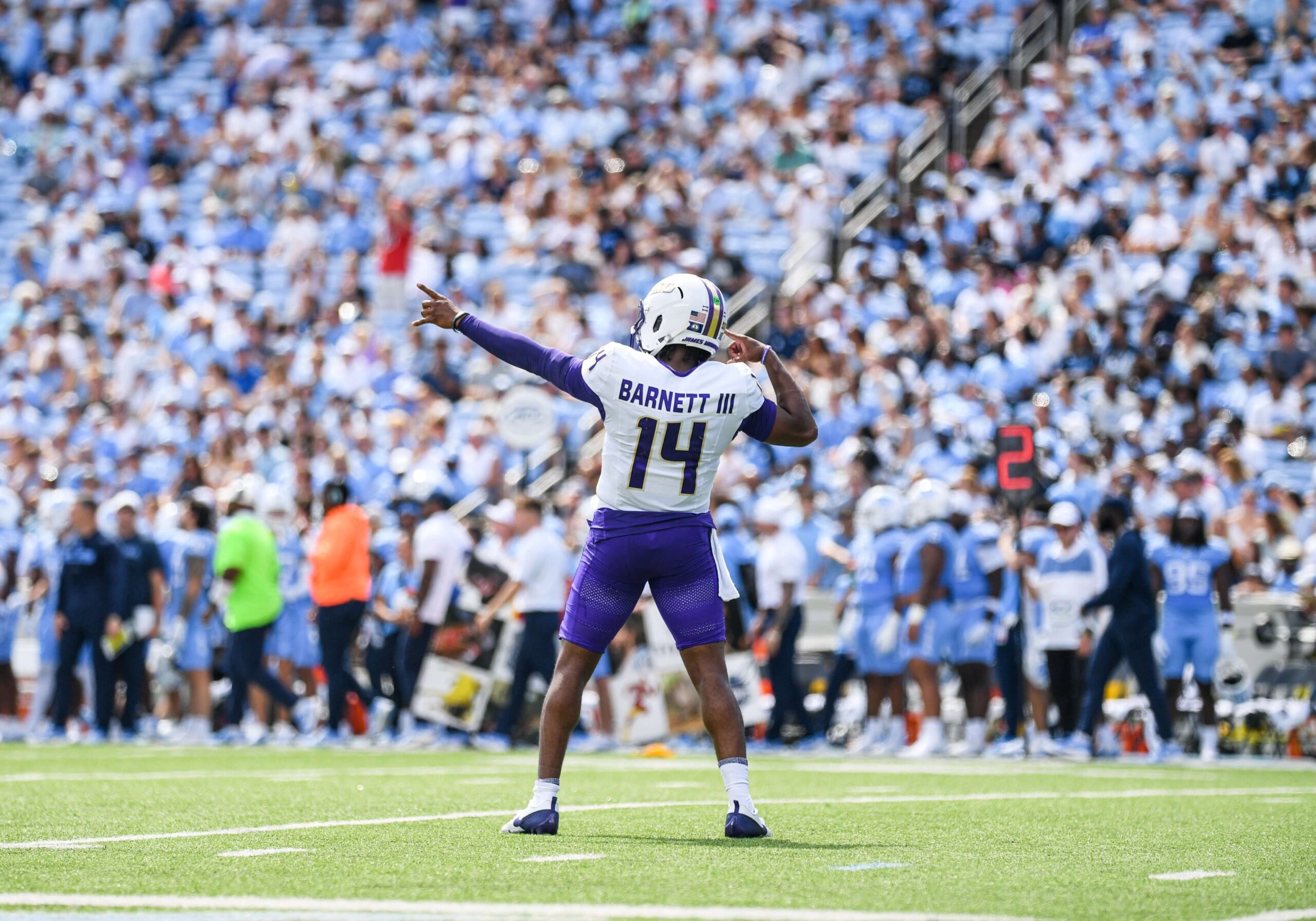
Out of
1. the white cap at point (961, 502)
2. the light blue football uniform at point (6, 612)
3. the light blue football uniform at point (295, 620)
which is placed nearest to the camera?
the white cap at point (961, 502)

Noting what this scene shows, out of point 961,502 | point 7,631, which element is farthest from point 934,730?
point 7,631

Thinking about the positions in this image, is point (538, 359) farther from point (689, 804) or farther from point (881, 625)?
point (881, 625)

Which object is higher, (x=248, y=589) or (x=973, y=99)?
(x=973, y=99)

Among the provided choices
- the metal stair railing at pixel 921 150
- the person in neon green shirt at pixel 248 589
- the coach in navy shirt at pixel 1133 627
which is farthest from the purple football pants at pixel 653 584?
the metal stair railing at pixel 921 150

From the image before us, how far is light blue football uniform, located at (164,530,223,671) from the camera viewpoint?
52.9 feet

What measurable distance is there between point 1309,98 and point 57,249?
49.8ft

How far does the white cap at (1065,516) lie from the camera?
1498 centimetres

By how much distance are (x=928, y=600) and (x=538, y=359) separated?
8.16m

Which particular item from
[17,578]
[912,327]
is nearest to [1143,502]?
[912,327]

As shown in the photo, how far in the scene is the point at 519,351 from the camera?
7.29m

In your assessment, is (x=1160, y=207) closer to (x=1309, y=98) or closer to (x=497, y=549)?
(x=1309, y=98)

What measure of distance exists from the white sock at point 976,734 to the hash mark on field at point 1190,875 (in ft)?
27.6

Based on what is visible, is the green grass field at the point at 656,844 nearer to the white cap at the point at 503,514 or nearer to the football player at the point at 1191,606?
the football player at the point at 1191,606

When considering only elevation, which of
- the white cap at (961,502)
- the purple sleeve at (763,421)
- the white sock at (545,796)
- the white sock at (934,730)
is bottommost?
the white sock at (545,796)
